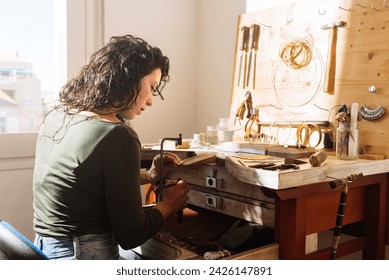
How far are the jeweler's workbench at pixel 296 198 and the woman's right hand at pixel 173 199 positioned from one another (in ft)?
0.61

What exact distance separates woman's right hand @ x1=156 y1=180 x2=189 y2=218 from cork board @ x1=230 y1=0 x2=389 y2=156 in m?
0.77

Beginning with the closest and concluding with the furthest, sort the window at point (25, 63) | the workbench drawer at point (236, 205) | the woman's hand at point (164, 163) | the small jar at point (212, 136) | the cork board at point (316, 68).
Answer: the workbench drawer at point (236, 205)
the woman's hand at point (164, 163)
the cork board at point (316, 68)
the small jar at point (212, 136)
the window at point (25, 63)

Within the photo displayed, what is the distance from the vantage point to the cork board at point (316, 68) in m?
1.80

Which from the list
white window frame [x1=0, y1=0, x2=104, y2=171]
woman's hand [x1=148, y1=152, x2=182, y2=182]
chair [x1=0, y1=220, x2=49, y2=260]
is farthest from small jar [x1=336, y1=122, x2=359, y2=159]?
white window frame [x1=0, y1=0, x2=104, y2=171]

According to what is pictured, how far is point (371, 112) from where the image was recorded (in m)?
1.78

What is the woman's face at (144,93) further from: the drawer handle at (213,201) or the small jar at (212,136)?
the small jar at (212,136)

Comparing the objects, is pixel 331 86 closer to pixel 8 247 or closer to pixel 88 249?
pixel 88 249

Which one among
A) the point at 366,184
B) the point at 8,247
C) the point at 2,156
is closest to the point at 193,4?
the point at 2,156

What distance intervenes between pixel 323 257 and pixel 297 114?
76 cm

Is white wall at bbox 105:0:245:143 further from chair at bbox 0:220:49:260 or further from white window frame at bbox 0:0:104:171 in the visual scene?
chair at bbox 0:220:49:260

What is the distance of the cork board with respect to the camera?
5.89 ft

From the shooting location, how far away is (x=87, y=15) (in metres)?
2.54

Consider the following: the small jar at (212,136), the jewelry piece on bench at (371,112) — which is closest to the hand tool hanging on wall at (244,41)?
the small jar at (212,136)

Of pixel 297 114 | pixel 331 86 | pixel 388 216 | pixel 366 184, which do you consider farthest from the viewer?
pixel 297 114
